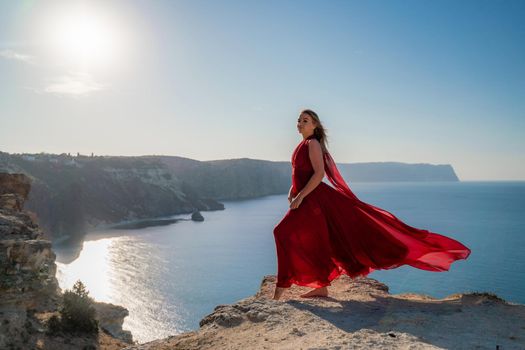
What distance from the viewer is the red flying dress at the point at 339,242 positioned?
4.94 metres

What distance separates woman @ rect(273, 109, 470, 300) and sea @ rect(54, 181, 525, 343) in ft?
108

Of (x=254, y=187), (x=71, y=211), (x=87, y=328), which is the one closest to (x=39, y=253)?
(x=87, y=328)

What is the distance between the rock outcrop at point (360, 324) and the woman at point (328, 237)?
392 millimetres

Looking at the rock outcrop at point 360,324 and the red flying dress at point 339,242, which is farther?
the red flying dress at point 339,242

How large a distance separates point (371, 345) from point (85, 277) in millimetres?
57873

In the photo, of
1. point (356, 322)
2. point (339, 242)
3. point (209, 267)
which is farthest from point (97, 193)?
point (356, 322)

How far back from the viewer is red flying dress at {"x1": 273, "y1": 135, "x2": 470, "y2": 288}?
16.2 feet

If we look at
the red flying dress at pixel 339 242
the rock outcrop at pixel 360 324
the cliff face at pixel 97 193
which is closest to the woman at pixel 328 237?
the red flying dress at pixel 339 242

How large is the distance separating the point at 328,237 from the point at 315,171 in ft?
2.74

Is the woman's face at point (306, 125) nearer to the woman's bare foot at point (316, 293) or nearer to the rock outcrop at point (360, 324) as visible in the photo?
the woman's bare foot at point (316, 293)

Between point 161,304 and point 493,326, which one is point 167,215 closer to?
point 161,304

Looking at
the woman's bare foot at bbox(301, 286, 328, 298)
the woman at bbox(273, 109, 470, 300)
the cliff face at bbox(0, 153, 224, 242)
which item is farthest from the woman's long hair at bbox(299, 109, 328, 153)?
the cliff face at bbox(0, 153, 224, 242)

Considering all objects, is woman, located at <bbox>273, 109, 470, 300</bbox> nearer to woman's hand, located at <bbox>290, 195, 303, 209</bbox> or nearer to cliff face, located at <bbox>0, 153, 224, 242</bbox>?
woman's hand, located at <bbox>290, 195, 303, 209</bbox>

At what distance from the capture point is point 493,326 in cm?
385
